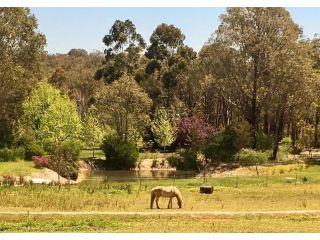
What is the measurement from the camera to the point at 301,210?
26297 mm

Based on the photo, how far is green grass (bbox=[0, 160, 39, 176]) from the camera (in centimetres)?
4441

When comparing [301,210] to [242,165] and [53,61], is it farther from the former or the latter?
[53,61]

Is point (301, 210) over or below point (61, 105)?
below

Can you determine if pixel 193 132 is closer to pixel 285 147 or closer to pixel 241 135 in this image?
pixel 241 135

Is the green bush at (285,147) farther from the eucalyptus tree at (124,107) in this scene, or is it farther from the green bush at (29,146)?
the green bush at (29,146)

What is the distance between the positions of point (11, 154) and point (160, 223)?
104 ft

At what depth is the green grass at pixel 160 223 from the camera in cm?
1981

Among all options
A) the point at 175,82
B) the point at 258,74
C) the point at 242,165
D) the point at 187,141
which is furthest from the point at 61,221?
the point at 175,82

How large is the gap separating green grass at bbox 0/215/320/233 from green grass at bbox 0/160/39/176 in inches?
847

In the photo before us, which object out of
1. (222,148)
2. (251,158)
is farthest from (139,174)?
(251,158)

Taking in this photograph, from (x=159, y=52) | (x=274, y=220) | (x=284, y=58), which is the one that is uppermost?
(x=159, y=52)

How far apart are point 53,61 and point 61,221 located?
12800cm

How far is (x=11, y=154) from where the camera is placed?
50.3 meters

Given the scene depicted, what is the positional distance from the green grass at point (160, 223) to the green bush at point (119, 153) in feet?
117
